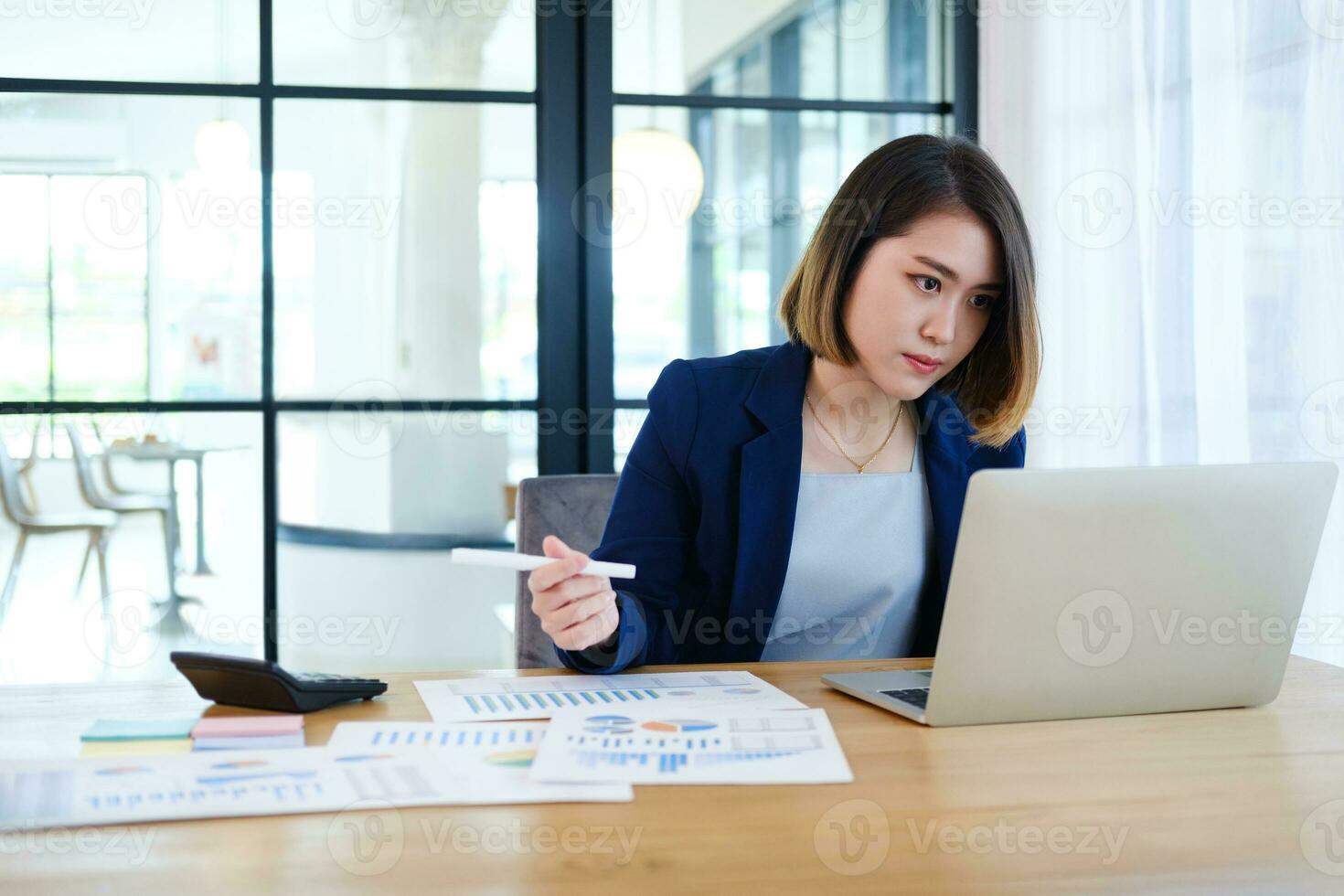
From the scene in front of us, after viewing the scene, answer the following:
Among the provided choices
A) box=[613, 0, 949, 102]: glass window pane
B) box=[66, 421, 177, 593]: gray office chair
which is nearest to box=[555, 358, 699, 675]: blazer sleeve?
box=[613, 0, 949, 102]: glass window pane

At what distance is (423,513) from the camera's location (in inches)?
121

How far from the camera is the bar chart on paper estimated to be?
3.95ft

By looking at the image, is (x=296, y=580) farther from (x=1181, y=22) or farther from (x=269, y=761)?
(x=1181, y=22)

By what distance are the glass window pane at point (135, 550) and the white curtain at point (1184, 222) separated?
193 cm

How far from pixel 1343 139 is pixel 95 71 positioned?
2.57 m

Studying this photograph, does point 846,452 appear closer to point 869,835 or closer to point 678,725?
point 678,725

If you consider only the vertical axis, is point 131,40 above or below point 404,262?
above

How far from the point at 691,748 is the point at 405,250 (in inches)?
85.7

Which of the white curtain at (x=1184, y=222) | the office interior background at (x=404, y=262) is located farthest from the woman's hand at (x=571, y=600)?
the office interior background at (x=404, y=262)

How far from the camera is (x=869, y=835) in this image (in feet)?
2.93

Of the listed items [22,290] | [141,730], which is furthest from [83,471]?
[141,730]

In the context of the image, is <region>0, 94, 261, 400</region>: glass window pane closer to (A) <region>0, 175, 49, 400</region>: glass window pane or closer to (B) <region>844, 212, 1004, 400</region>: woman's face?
(A) <region>0, 175, 49, 400</region>: glass window pane

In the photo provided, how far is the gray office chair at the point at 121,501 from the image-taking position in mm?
2904

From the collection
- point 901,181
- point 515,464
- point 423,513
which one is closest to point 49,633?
point 423,513
